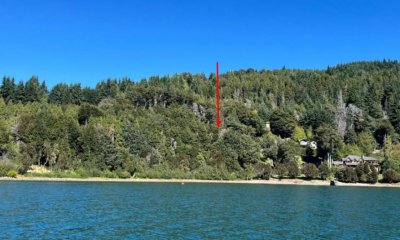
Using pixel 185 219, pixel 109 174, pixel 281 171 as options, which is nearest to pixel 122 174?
pixel 109 174

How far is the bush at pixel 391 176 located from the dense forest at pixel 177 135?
0.48 m

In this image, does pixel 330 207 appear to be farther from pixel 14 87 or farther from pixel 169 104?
pixel 14 87

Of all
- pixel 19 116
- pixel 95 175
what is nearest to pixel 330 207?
pixel 95 175

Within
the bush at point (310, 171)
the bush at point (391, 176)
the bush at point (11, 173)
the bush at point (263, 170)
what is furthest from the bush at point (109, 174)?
the bush at point (391, 176)

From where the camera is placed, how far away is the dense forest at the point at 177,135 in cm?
13488

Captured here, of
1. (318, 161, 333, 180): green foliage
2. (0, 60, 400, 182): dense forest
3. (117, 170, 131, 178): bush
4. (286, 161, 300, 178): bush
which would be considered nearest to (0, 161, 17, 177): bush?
(0, 60, 400, 182): dense forest

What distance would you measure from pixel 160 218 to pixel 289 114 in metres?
145

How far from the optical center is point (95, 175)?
132m

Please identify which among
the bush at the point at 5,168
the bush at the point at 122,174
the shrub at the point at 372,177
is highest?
the bush at the point at 5,168

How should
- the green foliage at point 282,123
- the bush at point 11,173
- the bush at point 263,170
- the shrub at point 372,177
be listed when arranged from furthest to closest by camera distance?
the green foliage at point 282,123 < the bush at point 263,170 < the shrub at point 372,177 < the bush at point 11,173

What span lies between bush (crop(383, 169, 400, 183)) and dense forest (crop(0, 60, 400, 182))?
478 mm

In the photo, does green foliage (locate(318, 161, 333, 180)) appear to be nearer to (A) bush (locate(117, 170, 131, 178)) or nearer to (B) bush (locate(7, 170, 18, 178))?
(A) bush (locate(117, 170, 131, 178))

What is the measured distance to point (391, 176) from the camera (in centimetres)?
13925

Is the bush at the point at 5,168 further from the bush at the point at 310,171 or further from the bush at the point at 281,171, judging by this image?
the bush at the point at 310,171
